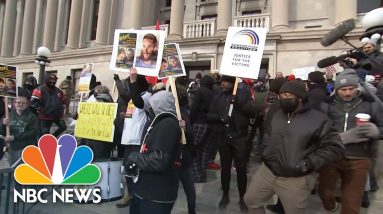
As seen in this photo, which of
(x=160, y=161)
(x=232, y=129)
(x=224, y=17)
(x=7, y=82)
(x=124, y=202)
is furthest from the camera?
(x=224, y=17)

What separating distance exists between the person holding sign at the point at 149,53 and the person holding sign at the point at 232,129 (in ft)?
3.50

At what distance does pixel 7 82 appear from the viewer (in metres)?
5.95

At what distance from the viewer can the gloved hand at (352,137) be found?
3594 millimetres

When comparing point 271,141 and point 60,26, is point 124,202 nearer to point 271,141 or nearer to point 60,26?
point 271,141

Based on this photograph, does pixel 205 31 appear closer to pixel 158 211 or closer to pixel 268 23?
pixel 268 23

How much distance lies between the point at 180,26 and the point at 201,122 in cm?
1598

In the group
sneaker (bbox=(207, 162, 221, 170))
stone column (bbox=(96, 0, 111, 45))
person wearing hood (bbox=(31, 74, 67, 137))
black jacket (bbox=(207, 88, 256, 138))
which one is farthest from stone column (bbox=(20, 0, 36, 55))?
black jacket (bbox=(207, 88, 256, 138))

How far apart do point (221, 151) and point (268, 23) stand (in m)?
14.9

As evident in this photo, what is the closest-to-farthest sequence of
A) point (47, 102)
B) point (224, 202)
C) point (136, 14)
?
point (224, 202) → point (47, 102) → point (136, 14)

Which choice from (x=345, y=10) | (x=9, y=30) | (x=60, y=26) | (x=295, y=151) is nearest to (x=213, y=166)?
(x=295, y=151)

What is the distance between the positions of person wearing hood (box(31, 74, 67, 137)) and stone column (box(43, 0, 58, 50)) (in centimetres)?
2413

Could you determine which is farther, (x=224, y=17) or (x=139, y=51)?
(x=224, y=17)

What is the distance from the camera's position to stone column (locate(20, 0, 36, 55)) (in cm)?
3198

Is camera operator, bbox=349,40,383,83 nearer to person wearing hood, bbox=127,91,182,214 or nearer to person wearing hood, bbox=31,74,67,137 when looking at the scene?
person wearing hood, bbox=127,91,182,214
